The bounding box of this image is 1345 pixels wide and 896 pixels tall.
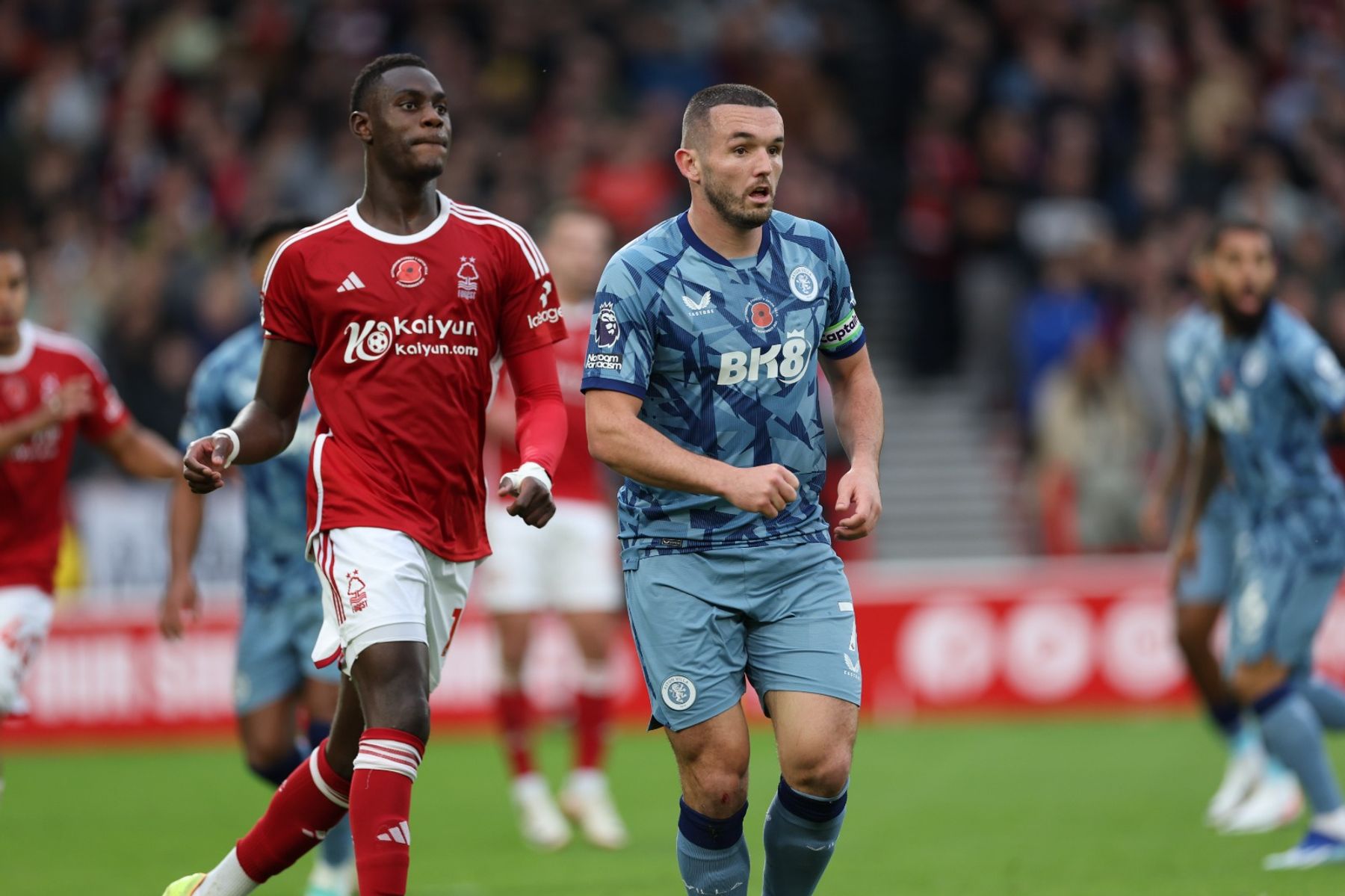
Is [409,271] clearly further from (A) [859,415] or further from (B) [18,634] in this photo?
(B) [18,634]

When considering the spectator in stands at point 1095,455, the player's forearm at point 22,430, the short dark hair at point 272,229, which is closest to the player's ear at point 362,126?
the short dark hair at point 272,229

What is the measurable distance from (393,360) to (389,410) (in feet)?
0.53

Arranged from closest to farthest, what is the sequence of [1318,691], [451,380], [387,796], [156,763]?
[387,796]
[451,380]
[1318,691]
[156,763]

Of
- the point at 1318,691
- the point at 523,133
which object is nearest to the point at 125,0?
the point at 523,133

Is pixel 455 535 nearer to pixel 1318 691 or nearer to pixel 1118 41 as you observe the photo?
pixel 1318 691

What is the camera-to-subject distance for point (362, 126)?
6.29 meters

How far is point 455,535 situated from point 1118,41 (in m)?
15.3

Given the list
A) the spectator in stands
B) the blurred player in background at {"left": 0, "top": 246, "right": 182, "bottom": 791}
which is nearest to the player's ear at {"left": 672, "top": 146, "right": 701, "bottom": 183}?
the blurred player in background at {"left": 0, "top": 246, "right": 182, "bottom": 791}

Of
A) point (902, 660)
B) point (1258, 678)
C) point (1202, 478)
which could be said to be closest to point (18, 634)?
point (1258, 678)

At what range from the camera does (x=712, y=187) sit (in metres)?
6.03

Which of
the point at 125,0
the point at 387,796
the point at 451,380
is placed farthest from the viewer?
the point at 125,0

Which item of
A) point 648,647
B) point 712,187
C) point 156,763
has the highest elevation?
point 712,187

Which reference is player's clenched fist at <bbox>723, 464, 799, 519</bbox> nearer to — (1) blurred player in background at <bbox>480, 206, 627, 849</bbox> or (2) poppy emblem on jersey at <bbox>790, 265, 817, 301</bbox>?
(2) poppy emblem on jersey at <bbox>790, 265, 817, 301</bbox>

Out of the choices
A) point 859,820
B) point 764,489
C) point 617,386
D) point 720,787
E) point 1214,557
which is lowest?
point 859,820
